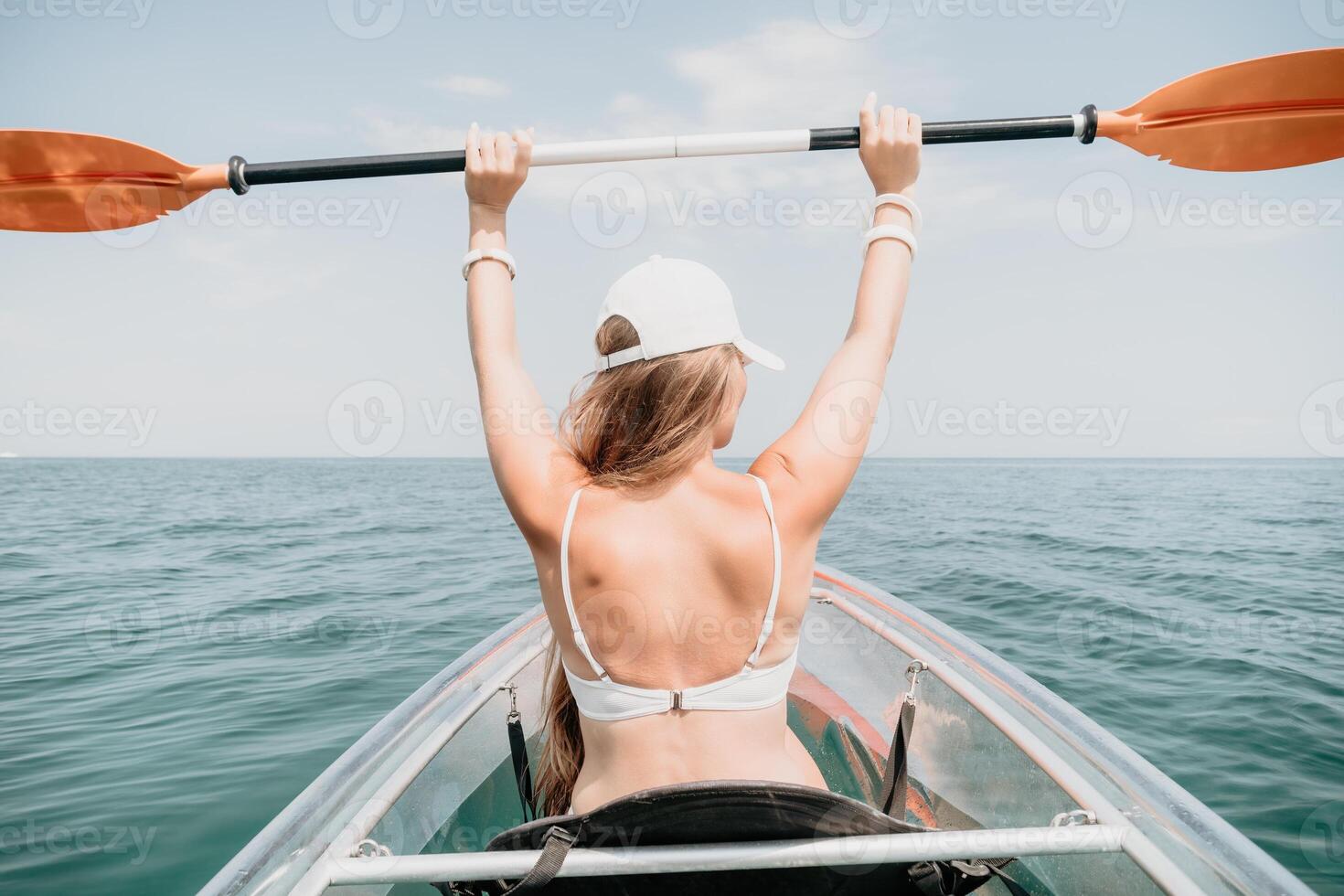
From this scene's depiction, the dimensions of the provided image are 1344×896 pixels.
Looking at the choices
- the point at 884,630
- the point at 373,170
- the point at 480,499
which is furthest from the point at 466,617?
the point at 480,499

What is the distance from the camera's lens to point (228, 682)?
594 centimetres

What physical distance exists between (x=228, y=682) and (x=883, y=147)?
20.7ft

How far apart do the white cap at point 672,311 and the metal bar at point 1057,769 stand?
1.30 metres

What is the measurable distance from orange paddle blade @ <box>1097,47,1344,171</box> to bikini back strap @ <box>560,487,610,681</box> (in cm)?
268

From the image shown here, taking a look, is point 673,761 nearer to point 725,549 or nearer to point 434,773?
point 725,549

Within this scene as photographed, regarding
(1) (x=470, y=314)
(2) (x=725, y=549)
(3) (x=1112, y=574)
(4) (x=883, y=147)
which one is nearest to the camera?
(2) (x=725, y=549)

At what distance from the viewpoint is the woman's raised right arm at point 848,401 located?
1381 mm

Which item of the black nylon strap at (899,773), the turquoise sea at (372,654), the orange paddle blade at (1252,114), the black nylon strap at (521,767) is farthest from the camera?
the turquoise sea at (372,654)

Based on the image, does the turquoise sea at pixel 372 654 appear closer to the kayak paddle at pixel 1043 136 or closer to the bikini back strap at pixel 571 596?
the kayak paddle at pixel 1043 136

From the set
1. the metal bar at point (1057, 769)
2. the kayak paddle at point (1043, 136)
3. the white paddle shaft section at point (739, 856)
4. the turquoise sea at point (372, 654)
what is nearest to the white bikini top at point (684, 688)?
the white paddle shaft section at point (739, 856)
